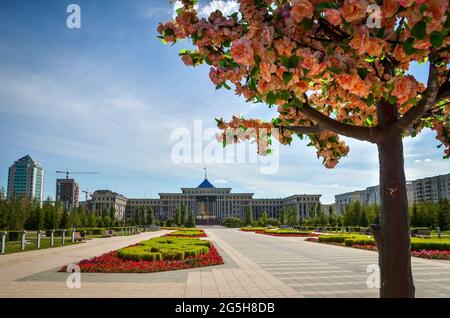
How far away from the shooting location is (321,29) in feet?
10.4

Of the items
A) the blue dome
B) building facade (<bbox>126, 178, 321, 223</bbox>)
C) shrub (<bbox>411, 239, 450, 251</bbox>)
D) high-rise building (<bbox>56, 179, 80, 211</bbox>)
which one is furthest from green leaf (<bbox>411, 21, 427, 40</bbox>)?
the blue dome

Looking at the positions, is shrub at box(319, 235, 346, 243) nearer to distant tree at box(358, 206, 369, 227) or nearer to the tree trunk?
the tree trunk

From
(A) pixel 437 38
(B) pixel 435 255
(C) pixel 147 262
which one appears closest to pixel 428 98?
(A) pixel 437 38

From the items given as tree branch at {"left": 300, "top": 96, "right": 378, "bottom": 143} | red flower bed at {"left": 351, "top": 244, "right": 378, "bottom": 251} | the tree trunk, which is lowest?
red flower bed at {"left": 351, "top": 244, "right": 378, "bottom": 251}

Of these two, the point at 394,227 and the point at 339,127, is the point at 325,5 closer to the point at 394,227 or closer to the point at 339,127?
the point at 339,127

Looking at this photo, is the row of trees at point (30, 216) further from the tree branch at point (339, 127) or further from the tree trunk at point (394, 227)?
the tree trunk at point (394, 227)

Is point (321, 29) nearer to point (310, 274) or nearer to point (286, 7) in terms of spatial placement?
point (286, 7)

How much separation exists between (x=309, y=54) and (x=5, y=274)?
11.8 meters

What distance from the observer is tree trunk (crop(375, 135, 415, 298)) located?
139 inches

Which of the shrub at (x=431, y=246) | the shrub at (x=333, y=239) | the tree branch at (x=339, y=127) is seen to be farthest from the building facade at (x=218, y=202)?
the tree branch at (x=339, y=127)

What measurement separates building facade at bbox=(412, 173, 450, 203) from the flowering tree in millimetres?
147337

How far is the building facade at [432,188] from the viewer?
137 metres

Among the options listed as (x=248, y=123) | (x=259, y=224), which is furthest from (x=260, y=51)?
(x=259, y=224)

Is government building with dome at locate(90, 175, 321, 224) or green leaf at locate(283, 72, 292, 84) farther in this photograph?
government building with dome at locate(90, 175, 321, 224)
